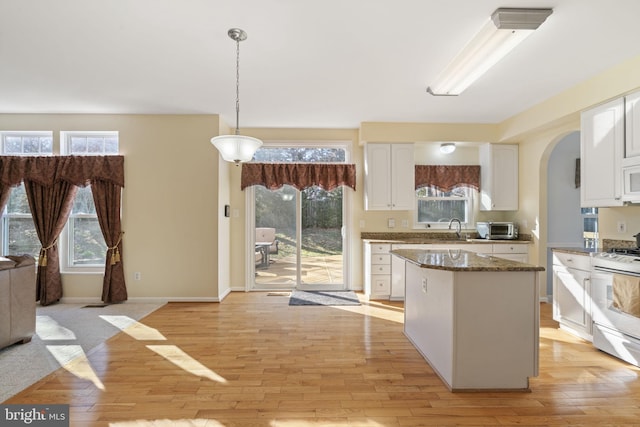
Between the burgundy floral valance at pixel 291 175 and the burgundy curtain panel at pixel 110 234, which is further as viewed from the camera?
the burgundy floral valance at pixel 291 175

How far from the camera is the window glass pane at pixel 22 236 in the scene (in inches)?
180

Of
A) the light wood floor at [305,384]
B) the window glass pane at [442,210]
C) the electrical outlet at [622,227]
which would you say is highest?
the window glass pane at [442,210]

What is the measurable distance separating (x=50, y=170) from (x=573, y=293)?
21.5ft

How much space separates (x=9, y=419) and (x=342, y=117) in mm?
4380

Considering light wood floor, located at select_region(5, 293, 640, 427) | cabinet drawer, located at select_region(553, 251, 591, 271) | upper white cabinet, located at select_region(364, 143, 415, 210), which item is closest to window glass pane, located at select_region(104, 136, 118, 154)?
light wood floor, located at select_region(5, 293, 640, 427)

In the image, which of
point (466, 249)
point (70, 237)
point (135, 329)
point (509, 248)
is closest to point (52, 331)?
point (135, 329)

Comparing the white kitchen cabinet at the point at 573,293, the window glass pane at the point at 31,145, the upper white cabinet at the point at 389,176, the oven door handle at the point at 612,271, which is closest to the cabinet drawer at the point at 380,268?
the upper white cabinet at the point at 389,176

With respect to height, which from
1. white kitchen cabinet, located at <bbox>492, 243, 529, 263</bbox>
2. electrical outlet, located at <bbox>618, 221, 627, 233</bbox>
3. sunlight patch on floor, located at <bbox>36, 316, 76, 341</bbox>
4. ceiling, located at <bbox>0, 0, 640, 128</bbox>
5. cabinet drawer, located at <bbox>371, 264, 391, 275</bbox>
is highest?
ceiling, located at <bbox>0, 0, 640, 128</bbox>

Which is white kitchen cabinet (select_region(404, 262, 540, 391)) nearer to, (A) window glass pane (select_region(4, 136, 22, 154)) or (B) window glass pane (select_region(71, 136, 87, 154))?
(B) window glass pane (select_region(71, 136, 87, 154))

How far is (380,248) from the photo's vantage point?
469 centimetres

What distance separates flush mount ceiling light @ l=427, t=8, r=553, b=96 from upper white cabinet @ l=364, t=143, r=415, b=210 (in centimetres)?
169

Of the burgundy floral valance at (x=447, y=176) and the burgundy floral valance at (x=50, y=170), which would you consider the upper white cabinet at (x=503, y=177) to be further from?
the burgundy floral valance at (x=50, y=170)

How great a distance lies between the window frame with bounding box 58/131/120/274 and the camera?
4.54m

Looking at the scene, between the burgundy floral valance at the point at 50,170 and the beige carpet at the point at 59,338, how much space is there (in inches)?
68.3
